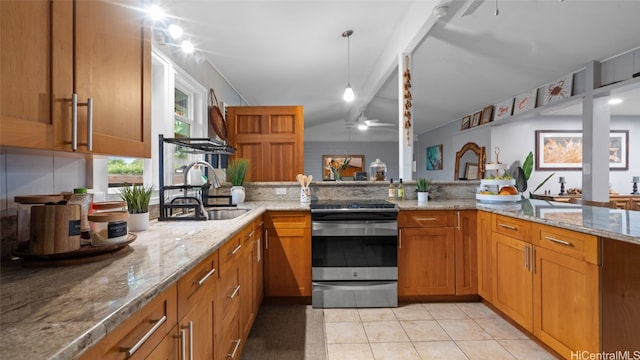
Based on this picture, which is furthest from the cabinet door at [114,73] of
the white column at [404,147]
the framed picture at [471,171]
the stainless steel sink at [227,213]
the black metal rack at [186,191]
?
the framed picture at [471,171]

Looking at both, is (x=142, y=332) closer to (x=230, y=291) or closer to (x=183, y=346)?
(x=183, y=346)

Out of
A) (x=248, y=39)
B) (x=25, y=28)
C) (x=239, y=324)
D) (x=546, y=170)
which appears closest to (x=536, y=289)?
(x=239, y=324)

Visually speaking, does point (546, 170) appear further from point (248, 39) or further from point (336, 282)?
point (248, 39)

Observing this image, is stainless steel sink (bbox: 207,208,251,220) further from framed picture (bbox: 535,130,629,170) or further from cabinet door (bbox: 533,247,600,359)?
framed picture (bbox: 535,130,629,170)

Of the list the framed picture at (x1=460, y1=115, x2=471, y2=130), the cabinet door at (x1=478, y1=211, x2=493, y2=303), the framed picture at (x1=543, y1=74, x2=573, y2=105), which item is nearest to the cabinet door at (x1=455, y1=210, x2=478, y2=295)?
the cabinet door at (x1=478, y1=211, x2=493, y2=303)

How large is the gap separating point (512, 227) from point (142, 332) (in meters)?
2.27

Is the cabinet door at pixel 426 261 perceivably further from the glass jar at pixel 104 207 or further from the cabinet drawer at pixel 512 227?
the glass jar at pixel 104 207

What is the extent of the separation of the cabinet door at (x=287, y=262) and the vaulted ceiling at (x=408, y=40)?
79.3 inches

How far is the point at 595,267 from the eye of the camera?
1480mm

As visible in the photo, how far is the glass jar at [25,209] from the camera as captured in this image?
986mm

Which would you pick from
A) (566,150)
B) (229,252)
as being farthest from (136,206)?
(566,150)

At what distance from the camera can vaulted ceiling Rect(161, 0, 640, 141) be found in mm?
2762

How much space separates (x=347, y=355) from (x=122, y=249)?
1.48m

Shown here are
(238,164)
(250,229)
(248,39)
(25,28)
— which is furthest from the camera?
(248,39)
